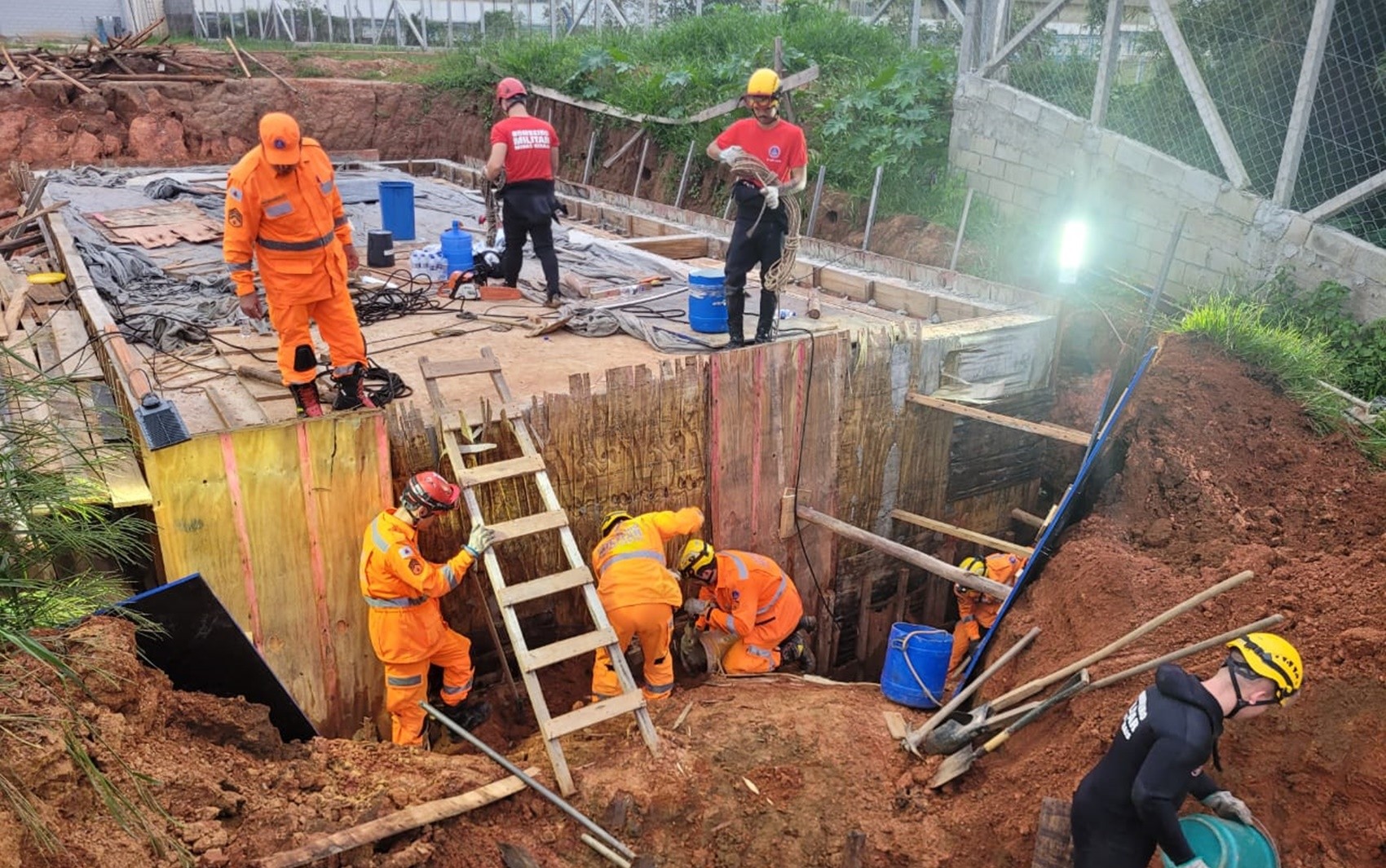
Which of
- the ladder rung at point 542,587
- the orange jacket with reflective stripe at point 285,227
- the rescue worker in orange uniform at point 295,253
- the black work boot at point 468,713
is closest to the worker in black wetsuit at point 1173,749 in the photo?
the ladder rung at point 542,587

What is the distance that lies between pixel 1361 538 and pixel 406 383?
5952 mm

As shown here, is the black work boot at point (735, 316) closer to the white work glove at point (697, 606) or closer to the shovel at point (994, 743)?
the white work glove at point (697, 606)

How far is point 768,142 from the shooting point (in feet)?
23.4

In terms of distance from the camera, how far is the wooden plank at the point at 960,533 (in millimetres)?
6537

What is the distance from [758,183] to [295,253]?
3207mm

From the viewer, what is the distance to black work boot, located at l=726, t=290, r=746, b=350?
7402 mm

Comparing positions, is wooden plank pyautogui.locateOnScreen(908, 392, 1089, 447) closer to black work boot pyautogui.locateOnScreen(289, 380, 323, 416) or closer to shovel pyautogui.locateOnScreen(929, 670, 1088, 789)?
shovel pyautogui.locateOnScreen(929, 670, 1088, 789)

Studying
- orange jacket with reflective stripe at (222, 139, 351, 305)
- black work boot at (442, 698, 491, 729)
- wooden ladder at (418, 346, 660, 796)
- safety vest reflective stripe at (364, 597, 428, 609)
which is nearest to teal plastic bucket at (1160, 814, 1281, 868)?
wooden ladder at (418, 346, 660, 796)

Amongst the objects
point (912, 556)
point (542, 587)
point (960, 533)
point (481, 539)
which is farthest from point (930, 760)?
point (481, 539)

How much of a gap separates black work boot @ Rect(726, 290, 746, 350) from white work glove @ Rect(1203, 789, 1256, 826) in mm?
4415

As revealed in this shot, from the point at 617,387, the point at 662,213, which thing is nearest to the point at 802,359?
the point at 617,387

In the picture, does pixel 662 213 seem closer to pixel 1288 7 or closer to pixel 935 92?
pixel 935 92

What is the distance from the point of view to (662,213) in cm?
1319

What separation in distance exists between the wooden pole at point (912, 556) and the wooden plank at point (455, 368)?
8.09 ft
